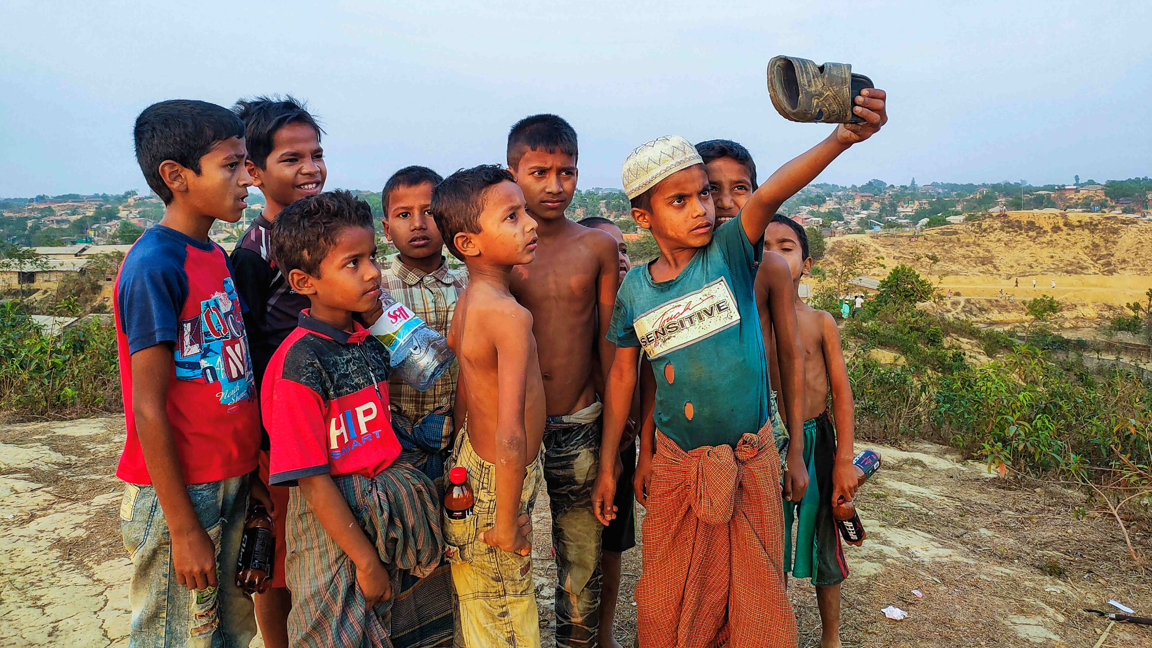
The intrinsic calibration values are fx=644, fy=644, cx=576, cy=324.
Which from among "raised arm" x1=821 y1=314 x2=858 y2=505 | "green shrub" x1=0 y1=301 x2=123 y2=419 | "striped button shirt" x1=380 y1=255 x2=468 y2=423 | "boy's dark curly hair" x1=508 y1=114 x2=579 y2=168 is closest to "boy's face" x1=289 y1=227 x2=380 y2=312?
"striped button shirt" x1=380 y1=255 x2=468 y2=423

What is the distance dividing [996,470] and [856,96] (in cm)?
465

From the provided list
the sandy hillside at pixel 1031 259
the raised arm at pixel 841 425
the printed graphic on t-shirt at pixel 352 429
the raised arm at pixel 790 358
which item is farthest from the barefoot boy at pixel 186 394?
the sandy hillside at pixel 1031 259

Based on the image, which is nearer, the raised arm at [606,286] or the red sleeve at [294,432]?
the red sleeve at [294,432]

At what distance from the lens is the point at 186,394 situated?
1890 millimetres

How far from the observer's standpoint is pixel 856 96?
169 cm

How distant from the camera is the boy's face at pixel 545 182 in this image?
252 cm

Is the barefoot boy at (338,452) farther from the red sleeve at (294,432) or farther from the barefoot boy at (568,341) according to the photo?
the barefoot boy at (568,341)

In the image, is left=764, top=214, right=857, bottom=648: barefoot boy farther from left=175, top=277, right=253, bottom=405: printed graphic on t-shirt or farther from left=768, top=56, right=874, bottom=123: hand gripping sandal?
left=175, top=277, right=253, bottom=405: printed graphic on t-shirt

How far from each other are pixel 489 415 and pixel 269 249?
101 centimetres

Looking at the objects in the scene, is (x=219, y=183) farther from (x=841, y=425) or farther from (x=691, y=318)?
(x=841, y=425)

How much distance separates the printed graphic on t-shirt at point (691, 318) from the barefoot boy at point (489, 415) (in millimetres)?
451

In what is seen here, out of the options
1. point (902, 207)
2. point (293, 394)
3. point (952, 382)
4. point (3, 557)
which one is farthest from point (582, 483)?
point (902, 207)

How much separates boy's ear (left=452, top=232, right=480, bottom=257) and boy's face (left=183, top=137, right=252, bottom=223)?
2.25ft

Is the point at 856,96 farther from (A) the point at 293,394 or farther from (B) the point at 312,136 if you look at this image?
(B) the point at 312,136
